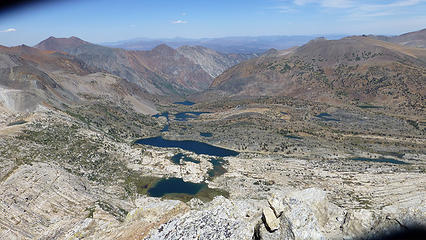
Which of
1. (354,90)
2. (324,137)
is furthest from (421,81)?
(324,137)

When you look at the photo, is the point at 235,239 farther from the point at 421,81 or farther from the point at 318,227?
the point at 421,81

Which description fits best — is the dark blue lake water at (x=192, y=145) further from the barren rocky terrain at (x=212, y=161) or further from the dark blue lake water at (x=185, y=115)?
the dark blue lake water at (x=185, y=115)

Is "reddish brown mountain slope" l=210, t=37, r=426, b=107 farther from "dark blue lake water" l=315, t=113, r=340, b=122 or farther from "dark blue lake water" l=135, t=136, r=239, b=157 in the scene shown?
"dark blue lake water" l=135, t=136, r=239, b=157

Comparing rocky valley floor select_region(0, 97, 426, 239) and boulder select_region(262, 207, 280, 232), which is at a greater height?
boulder select_region(262, 207, 280, 232)

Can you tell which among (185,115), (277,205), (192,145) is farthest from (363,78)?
(277,205)

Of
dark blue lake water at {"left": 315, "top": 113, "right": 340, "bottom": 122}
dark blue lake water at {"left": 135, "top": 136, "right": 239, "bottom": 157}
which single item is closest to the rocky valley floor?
dark blue lake water at {"left": 315, "top": 113, "right": 340, "bottom": 122}
